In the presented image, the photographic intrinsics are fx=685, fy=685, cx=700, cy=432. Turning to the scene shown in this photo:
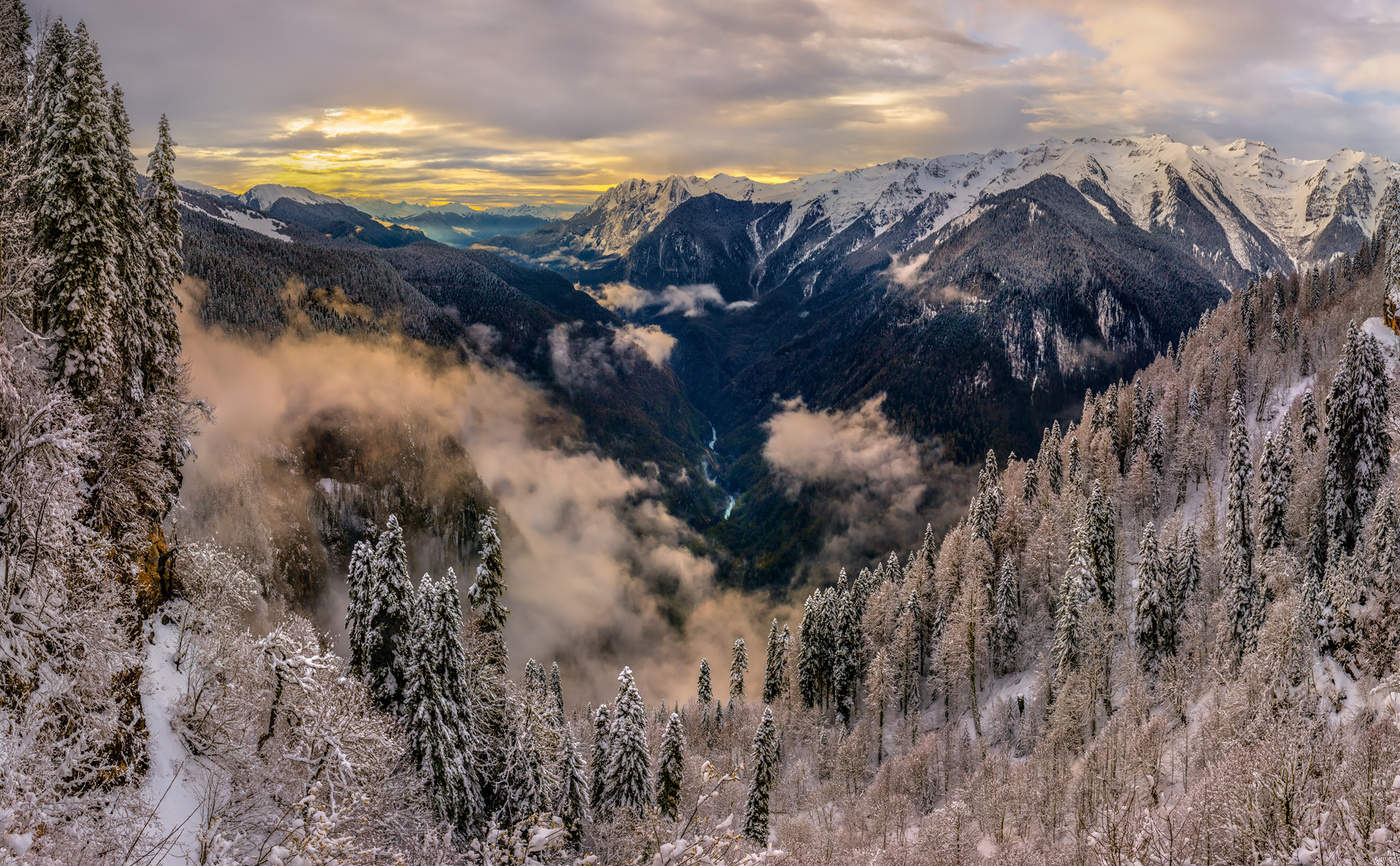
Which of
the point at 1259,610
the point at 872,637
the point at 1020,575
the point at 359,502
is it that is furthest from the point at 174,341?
the point at 359,502

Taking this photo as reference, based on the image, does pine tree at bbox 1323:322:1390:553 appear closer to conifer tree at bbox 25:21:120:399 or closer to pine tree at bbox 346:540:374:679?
pine tree at bbox 346:540:374:679

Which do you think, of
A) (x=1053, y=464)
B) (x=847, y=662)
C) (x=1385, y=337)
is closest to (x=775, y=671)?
(x=847, y=662)

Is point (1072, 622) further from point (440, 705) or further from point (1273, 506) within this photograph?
point (440, 705)

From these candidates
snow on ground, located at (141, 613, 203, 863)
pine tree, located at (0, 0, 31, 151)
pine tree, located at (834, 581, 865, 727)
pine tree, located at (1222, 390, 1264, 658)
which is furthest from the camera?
pine tree, located at (834, 581, 865, 727)

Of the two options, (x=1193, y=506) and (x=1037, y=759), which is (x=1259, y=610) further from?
(x=1193, y=506)

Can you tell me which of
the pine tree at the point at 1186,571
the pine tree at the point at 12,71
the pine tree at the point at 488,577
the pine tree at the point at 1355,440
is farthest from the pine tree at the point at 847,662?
the pine tree at the point at 12,71

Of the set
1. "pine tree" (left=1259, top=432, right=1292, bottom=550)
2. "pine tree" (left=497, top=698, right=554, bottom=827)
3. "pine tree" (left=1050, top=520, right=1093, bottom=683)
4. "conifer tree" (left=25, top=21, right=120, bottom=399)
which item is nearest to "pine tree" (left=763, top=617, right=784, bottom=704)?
"pine tree" (left=1050, top=520, right=1093, bottom=683)

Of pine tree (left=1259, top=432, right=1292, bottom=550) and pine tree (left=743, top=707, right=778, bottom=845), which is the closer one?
pine tree (left=743, top=707, right=778, bottom=845)

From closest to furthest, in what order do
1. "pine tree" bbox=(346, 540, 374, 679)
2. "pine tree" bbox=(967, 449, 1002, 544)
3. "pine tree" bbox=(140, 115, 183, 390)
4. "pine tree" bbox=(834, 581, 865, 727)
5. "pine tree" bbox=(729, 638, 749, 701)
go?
"pine tree" bbox=(140, 115, 183, 390) < "pine tree" bbox=(346, 540, 374, 679) < "pine tree" bbox=(834, 581, 865, 727) < "pine tree" bbox=(967, 449, 1002, 544) < "pine tree" bbox=(729, 638, 749, 701)
